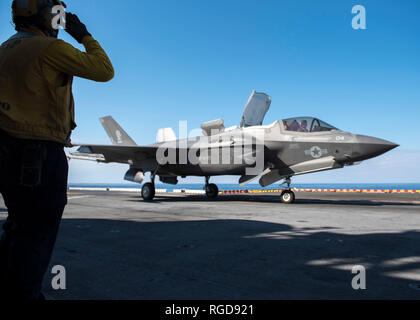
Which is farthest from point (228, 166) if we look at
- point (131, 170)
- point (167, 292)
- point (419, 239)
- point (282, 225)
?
point (167, 292)

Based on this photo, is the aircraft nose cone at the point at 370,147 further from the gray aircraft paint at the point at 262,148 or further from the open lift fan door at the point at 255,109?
the open lift fan door at the point at 255,109

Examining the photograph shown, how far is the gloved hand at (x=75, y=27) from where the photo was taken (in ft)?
6.14

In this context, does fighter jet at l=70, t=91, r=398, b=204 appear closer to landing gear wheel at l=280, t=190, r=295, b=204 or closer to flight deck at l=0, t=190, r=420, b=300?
landing gear wheel at l=280, t=190, r=295, b=204

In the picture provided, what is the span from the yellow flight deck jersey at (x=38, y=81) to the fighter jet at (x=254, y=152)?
9440mm

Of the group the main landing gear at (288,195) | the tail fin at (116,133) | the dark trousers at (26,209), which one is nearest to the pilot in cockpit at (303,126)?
the main landing gear at (288,195)

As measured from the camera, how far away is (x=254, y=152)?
11016mm

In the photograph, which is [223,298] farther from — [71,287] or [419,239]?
[419,239]

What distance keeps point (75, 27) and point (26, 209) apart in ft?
4.12

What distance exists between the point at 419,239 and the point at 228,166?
8067 millimetres

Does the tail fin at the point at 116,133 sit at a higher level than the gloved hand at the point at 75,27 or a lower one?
higher

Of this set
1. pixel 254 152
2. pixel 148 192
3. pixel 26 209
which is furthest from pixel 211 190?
pixel 26 209

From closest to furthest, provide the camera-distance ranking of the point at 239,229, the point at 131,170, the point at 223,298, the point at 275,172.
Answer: the point at 223,298 < the point at 239,229 < the point at 275,172 < the point at 131,170

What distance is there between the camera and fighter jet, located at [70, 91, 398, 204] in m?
9.62

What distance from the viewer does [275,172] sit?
11.1 meters
